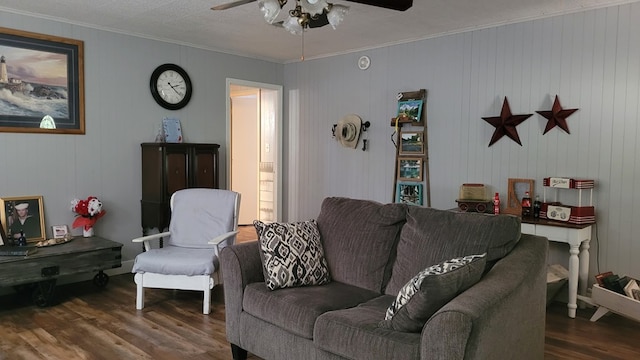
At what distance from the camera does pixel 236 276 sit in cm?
291

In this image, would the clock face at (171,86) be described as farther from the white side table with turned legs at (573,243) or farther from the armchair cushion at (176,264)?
the white side table with turned legs at (573,243)

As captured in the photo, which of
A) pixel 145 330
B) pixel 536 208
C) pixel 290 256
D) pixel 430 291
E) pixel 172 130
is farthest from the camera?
pixel 172 130

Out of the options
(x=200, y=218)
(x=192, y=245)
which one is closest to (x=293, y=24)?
(x=200, y=218)

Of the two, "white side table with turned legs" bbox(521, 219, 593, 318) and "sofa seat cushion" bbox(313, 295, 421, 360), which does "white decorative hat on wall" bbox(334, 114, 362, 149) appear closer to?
"white side table with turned legs" bbox(521, 219, 593, 318)

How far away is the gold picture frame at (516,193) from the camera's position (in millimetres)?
4191

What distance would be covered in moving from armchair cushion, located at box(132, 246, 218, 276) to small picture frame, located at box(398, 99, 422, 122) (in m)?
2.40

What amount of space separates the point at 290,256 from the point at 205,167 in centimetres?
249

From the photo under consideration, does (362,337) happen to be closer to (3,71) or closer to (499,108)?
(499,108)

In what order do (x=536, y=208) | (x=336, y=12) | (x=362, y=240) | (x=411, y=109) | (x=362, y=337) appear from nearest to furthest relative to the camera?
(x=362, y=337)
(x=336, y=12)
(x=362, y=240)
(x=536, y=208)
(x=411, y=109)

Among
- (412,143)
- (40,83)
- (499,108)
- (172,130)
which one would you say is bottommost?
(412,143)

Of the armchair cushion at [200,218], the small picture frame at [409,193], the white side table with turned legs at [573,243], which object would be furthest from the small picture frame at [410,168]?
the armchair cushion at [200,218]

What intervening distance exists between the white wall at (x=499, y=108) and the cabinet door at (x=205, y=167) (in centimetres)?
135

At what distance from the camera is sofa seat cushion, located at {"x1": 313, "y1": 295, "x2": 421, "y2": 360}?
82.6 inches

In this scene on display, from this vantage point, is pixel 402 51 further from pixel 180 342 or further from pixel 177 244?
pixel 180 342
